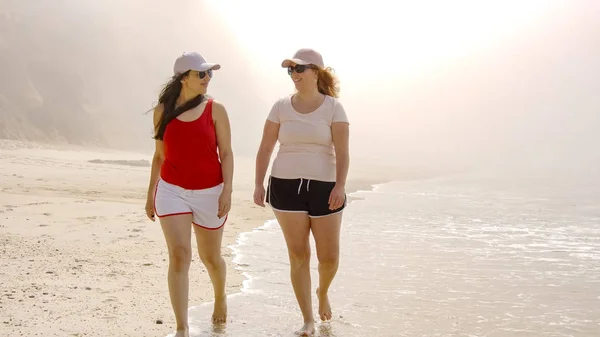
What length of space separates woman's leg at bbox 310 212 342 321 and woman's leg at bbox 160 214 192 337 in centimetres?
97

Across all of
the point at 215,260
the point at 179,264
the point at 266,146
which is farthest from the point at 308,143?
the point at 179,264

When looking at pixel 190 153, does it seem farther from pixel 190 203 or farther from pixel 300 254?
pixel 300 254

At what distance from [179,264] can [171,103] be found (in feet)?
3.91

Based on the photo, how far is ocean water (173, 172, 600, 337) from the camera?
5.71m

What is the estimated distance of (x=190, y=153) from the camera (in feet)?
16.5

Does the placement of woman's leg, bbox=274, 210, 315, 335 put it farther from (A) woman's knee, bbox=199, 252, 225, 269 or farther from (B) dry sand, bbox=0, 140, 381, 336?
(B) dry sand, bbox=0, 140, 381, 336

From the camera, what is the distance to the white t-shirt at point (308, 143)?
A: 16.8 ft

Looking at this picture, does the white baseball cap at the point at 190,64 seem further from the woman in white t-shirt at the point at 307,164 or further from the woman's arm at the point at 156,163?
the woman in white t-shirt at the point at 307,164

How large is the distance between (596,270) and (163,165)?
18.5 ft

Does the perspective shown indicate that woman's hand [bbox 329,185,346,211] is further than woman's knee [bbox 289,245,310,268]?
No

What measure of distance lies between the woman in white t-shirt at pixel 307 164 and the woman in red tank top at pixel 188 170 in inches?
15.1

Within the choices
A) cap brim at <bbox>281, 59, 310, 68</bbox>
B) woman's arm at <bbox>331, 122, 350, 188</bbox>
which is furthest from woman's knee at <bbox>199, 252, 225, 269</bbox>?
cap brim at <bbox>281, 59, 310, 68</bbox>

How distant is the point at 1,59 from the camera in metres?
48.6

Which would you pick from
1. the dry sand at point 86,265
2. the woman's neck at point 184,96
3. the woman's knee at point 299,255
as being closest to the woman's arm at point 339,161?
the woman's knee at point 299,255
